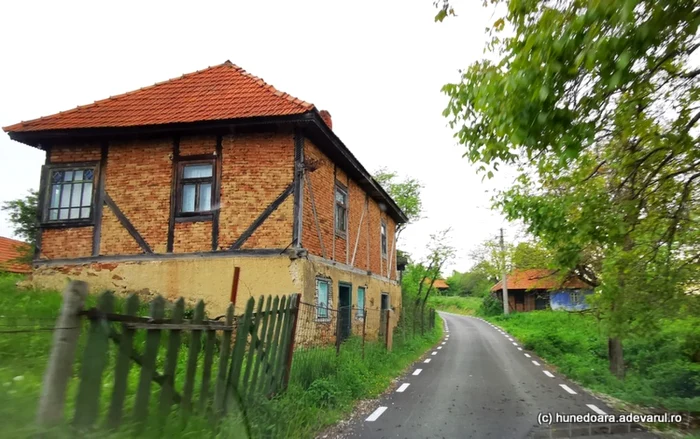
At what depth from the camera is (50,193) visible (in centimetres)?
1185

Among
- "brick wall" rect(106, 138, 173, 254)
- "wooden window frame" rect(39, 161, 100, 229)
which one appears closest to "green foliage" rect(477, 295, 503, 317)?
"brick wall" rect(106, 138, 173, 254)

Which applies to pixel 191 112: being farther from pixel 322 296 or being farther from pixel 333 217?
pixel 322 296

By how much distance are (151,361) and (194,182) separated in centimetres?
797

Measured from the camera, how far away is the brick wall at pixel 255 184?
34.7 ft

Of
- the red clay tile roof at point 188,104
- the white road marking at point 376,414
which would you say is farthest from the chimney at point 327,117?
the white road marking at point 376,414

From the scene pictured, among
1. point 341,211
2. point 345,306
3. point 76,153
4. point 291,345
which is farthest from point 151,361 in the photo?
point 341,211

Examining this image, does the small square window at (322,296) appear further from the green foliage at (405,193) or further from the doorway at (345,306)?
the green foliage at (405,193)

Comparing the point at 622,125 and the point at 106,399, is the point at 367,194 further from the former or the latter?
the point at 106,399

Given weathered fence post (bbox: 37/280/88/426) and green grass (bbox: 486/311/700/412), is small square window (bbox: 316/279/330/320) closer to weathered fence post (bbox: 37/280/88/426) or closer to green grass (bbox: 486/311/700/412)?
green grass (bbox: 486/311/700/412)

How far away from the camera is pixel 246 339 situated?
532 centimetres

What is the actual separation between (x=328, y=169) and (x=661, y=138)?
8004 mm

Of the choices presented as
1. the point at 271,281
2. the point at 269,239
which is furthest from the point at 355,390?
the point at 269,239

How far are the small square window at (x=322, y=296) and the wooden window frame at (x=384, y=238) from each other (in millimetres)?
7496

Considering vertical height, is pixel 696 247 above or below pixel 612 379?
above
